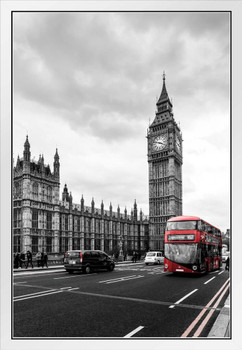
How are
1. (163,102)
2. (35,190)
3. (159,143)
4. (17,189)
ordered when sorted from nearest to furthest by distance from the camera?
(17,189), (35,190), (159,143), (163,102)

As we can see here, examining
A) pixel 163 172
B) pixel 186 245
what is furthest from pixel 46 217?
pixel 186 245

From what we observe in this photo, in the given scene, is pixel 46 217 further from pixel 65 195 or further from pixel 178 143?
pixel 178 143

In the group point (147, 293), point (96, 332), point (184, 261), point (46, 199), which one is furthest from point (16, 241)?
point (96, 332)

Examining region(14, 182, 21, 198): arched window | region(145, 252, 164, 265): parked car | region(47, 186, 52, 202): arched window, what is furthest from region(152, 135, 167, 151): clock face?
region(145, 252, 164, 265): parked car

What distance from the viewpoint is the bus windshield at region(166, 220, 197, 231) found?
20.4 meters

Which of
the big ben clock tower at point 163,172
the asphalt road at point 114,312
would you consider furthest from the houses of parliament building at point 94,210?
the asphalt road at point 114,312

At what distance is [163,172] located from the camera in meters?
92.8

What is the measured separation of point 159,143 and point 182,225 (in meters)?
74.6

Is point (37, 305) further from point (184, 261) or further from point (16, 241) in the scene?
point (16, 241)

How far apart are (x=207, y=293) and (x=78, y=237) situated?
60.6m

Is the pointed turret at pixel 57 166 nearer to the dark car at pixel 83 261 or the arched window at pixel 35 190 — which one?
the arched window at pixel 35 190

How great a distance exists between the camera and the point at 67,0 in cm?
513

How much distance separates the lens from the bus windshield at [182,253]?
65.6 ft

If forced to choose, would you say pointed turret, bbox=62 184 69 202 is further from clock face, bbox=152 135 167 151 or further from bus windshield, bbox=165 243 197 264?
bus windshield, bbox=165 243 197 264
